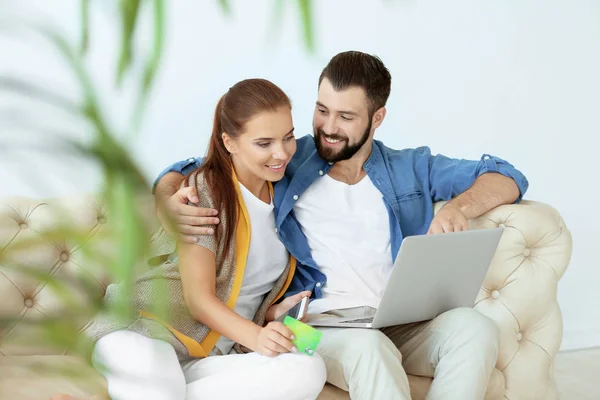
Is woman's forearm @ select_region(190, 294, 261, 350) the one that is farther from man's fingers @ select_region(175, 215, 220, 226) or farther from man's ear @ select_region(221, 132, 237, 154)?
man's ear @ select_region(221, 132, 237, 154)

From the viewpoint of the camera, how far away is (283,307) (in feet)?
6.80

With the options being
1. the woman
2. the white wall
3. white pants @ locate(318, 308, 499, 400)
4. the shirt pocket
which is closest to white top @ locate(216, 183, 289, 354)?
the woman

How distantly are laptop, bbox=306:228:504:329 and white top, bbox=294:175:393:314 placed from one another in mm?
98

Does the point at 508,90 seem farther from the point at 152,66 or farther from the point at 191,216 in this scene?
the point at 152,66

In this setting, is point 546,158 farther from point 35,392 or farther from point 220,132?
point 35,392

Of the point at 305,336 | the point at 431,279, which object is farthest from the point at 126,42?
the point at 431,279

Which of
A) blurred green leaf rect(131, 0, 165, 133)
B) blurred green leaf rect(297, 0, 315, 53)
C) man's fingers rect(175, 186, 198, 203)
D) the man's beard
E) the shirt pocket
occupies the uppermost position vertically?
blurred green leaf rect(297, 0, 315, 53)

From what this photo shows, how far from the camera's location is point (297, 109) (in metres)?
3.00

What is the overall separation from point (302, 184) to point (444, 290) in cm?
52

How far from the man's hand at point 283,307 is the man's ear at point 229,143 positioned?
16.8 inches

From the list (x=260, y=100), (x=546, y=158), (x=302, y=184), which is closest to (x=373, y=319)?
(x=302, y=184)

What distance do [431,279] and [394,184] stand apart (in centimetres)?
46

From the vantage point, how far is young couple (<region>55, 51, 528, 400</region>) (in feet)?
5.87

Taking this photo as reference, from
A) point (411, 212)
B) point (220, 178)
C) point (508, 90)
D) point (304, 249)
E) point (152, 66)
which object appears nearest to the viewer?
point (152, 66)
